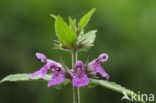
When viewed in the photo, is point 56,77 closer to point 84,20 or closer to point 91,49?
point 84,20

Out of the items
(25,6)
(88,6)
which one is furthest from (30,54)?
(88,6)

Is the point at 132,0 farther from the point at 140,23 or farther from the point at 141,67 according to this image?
the point at 141,67

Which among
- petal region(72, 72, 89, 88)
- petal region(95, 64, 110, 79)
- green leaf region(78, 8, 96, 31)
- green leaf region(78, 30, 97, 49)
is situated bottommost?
petal region(72, 72, 89, 88)

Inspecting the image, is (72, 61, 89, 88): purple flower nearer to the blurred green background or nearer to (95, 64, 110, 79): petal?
(95, 64, 110, 79): petal

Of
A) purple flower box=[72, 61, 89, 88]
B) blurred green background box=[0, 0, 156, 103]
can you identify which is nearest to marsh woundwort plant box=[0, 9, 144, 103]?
purple flower box=[72, 61, 89, 88]

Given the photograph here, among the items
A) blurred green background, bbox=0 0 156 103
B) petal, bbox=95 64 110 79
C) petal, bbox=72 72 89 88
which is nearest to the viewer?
petal, bbox=72 72 89 88

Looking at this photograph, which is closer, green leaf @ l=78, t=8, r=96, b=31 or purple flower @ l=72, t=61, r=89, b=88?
purple flower @ l=72, t=61, r=89, b=88

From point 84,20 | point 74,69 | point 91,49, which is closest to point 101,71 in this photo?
point 74,69
